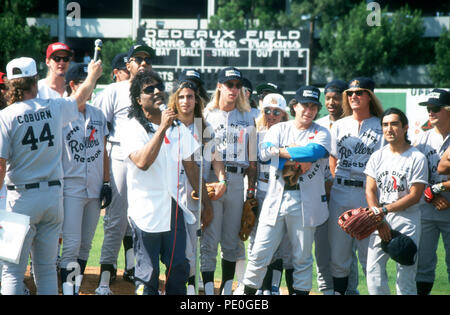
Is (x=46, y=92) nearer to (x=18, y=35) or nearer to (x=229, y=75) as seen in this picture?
(x=229, y=75)

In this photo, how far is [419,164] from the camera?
4.82 m

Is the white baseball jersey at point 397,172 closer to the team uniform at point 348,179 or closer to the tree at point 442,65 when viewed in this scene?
the team uniform at point 348,179

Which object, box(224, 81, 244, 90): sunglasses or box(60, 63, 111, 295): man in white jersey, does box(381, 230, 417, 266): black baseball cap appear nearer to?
box(224, 81, 244, 90): sunglasses

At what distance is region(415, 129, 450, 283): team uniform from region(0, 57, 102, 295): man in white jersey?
3.35 metres

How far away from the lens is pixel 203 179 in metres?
5.32

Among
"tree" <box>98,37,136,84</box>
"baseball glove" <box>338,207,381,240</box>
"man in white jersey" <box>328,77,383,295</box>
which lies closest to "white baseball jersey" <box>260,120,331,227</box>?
"baseball glove" <box>338,207,381,240</box>

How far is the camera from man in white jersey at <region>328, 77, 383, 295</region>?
5359 mm

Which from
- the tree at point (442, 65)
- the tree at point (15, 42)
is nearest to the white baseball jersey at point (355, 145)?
the tree at point (15, 42)

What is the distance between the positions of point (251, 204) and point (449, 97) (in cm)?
212

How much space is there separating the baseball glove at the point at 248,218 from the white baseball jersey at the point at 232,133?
0.39 metres

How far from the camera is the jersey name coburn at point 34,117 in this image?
4098 mm

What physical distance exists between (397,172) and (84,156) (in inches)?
108

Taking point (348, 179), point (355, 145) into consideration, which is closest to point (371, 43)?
point (355, 145)

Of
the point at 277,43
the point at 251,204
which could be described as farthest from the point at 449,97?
the point at 277,43
